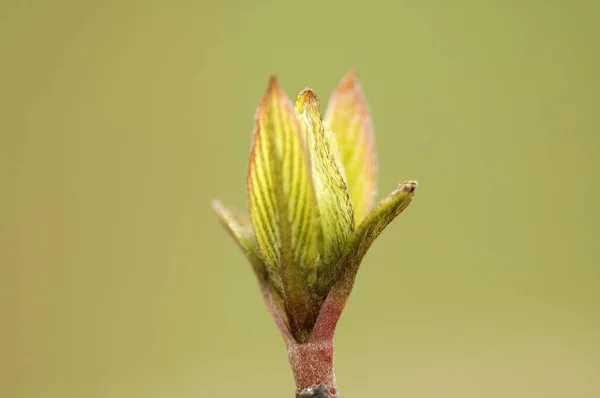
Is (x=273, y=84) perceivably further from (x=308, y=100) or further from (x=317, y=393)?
(x=317, y=393)

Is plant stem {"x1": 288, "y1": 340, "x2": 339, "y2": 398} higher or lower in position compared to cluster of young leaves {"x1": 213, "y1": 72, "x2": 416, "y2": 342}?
lower

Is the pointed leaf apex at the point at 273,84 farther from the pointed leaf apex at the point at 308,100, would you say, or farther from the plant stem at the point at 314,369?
the plant stem at the point at 314,369

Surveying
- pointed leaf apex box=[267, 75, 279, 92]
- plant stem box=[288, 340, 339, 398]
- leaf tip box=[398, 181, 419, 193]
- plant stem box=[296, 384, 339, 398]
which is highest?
pointed leaf apex box=[267, 75, 279, 92]

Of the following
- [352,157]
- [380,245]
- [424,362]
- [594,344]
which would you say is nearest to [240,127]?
[380,245]

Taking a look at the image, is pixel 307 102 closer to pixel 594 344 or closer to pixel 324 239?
pixel 324 239

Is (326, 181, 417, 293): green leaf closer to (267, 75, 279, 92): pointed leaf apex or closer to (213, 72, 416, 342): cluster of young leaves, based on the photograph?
(213, 72, 416, 342): cluster of young leaves

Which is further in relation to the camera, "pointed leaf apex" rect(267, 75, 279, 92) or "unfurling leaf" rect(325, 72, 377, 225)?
"unfurling leaf" rect(325, 72, 377, 225)

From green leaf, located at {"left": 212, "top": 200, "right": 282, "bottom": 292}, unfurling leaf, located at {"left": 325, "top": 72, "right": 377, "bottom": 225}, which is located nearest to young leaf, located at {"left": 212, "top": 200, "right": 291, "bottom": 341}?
green leaf, located at {"left": 212, "top": 200, "right": 282, "bottom": 292}

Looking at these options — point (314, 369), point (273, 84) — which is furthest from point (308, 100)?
point (314, 369)
